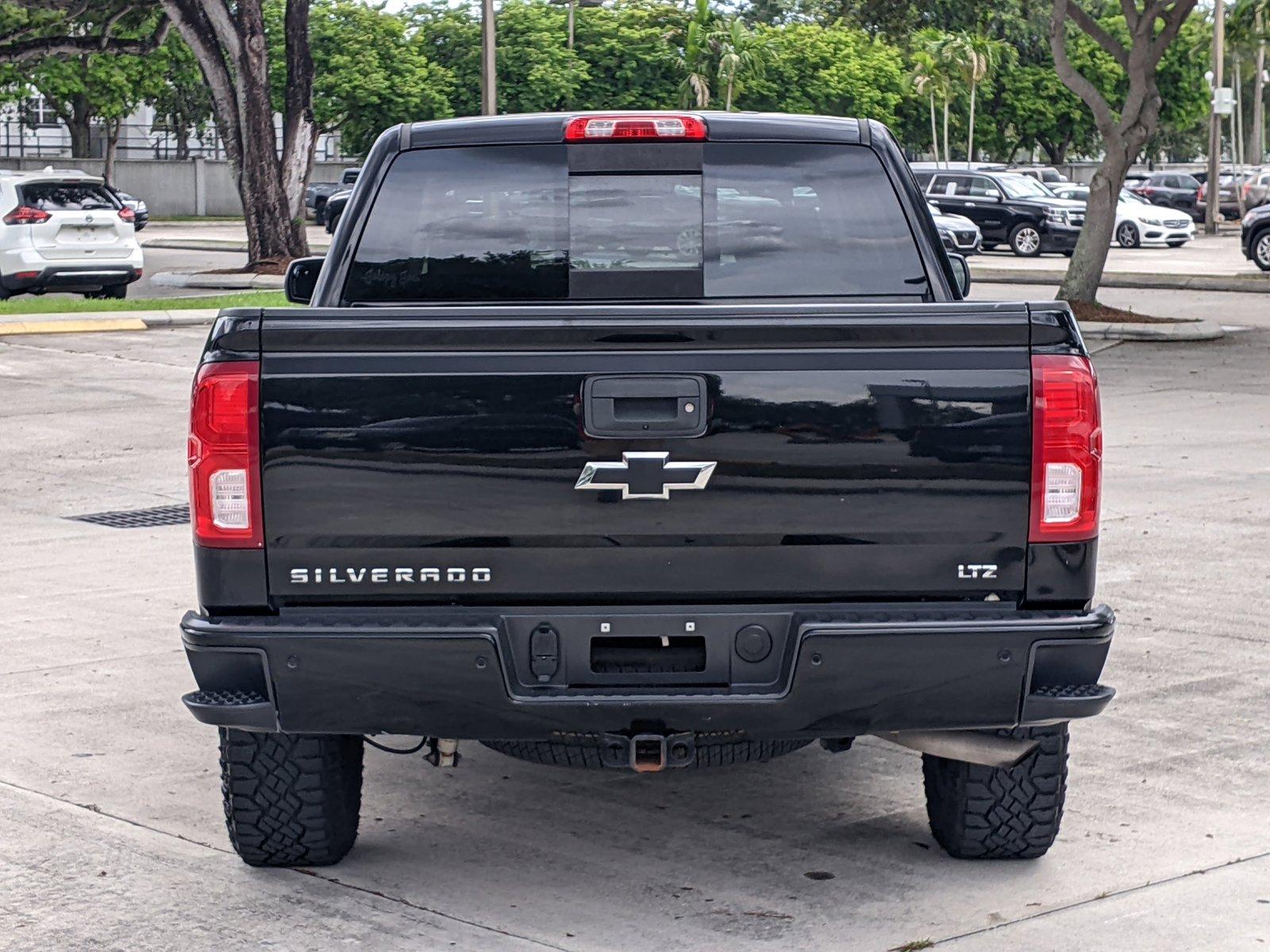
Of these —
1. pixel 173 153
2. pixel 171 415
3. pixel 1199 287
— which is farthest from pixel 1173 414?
pixel 173 153

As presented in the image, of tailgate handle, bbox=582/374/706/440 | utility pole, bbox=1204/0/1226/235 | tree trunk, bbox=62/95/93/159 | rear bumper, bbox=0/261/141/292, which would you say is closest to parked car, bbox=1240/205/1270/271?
utility pole, bbox=1204/0/1226/235

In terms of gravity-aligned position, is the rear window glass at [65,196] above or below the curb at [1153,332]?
above

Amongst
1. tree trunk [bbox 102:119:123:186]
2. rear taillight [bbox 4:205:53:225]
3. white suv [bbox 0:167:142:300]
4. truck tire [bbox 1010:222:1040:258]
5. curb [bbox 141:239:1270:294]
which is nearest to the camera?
rear taillight [bbox 4:205:53:225]

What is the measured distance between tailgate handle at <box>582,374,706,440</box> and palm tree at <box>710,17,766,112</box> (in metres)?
64.2

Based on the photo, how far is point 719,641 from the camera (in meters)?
4.33

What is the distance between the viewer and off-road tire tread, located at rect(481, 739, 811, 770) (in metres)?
4.58

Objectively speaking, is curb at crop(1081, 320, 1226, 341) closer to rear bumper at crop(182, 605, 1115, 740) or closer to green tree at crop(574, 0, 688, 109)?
rear bumper at crop(182, 605, 1115, 740)

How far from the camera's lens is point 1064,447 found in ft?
14.2

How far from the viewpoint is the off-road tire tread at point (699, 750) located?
4582mm

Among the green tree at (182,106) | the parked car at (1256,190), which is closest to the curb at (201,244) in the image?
the green tree at (182,106)

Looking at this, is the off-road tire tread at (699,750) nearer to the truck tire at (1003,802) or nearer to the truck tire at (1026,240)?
the truck tire at (1003,802)

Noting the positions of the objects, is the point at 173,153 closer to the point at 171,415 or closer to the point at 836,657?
the point at 171,415

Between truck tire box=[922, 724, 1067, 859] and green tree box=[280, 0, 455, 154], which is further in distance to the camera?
green tree box=[280, 0, 455, 154]

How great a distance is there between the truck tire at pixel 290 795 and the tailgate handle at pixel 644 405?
3.70ft
